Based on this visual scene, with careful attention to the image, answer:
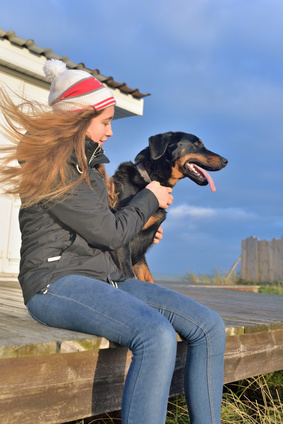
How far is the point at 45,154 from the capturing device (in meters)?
1.91

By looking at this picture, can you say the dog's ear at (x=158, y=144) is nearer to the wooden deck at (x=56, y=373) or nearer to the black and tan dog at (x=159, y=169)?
the black and tan dog at (x=159, y=169)

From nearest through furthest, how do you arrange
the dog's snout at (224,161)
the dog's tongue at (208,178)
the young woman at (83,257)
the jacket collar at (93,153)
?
the young woman at (83,257)
the jacket collar at (93,153)
the dog's tongue at (208,178)
the dog's snout at (224,161)

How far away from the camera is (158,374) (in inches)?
63.6

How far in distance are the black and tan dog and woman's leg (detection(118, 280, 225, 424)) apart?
1634 mm

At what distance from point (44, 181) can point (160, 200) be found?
61 centimetres

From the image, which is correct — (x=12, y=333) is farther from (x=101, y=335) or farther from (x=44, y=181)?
(x=44, y=181)

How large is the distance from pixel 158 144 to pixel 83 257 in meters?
2.07

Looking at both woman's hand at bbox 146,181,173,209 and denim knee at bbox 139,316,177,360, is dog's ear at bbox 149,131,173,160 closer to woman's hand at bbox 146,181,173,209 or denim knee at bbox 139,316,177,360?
woman's hand at bbox 146,181,173,209

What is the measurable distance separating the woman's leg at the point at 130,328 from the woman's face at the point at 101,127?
0.70m

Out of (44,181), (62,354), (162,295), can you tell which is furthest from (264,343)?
(44,181)

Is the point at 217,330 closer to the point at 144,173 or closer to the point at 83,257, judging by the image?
the point at 83,257

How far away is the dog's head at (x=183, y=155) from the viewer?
12.4 feet

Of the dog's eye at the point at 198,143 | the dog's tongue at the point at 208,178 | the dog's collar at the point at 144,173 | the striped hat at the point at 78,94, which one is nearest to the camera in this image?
the striped hat at the point at 78,94

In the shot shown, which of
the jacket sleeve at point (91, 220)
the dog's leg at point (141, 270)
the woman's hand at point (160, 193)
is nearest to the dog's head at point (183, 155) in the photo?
the dog's leg at point (141, 270)
